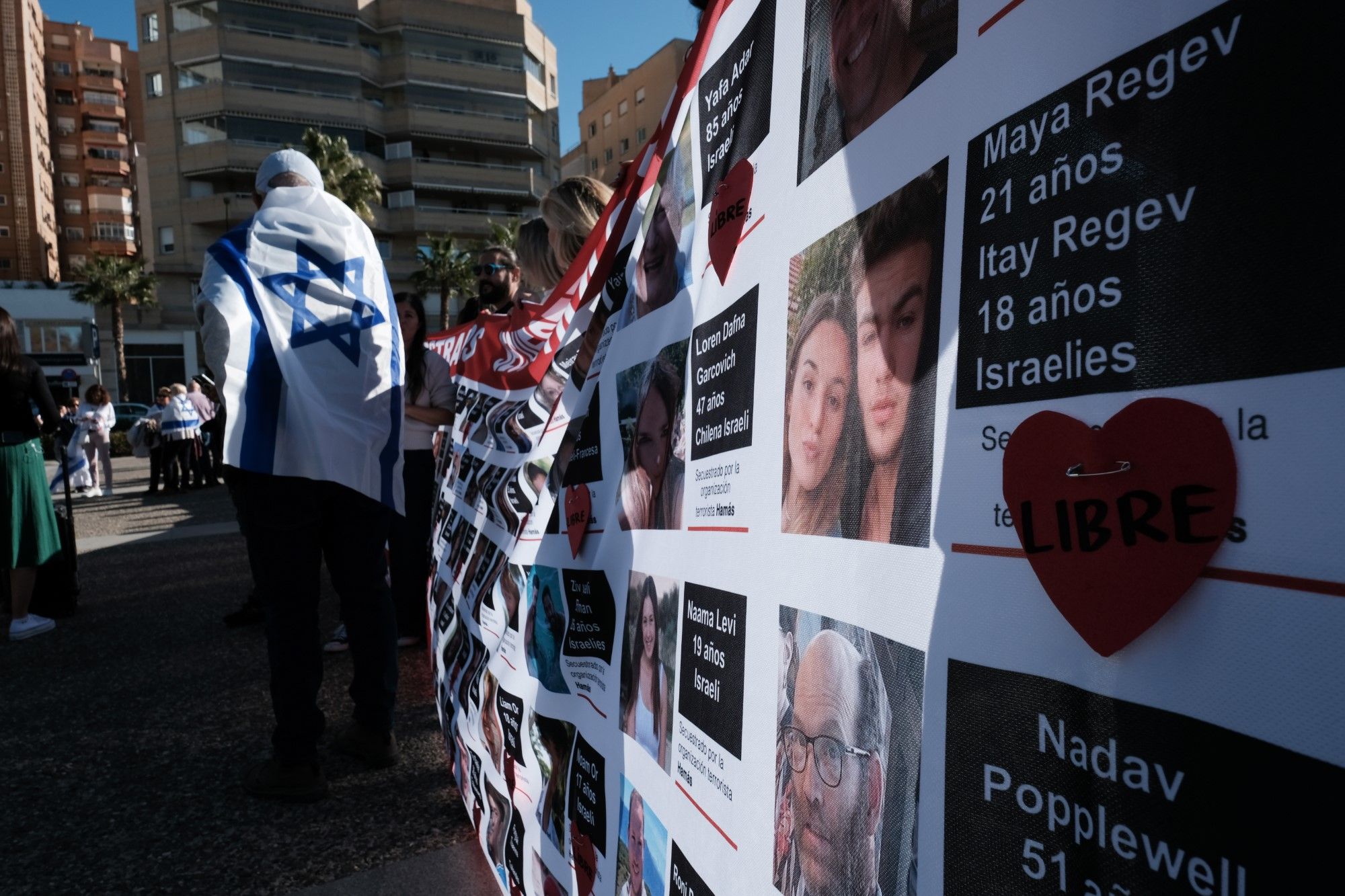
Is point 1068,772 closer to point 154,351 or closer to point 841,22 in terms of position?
point 841,22

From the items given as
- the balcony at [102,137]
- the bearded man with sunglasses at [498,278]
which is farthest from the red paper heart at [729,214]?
the balcony at [102,137]

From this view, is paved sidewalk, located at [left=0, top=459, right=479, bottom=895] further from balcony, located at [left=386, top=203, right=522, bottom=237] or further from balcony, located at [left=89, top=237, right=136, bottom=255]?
balcony, located at [left=89, top=237, right=136, bottom=255]

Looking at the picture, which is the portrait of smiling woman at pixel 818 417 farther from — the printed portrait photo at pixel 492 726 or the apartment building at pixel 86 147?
the apartment building at pixel 86 147

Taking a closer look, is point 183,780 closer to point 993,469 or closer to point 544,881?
point 544,881

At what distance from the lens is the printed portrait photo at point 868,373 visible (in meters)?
0.75

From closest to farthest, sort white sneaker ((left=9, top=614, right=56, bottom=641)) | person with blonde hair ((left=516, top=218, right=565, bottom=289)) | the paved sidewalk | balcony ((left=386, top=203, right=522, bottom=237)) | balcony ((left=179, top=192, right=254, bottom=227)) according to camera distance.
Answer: the paved sidewalk < person with blonde hair ((left=516, top=218, right=565, bottom=289)) < white sneaker ((left=9, top=614, right=56, bottom=641)) < balcony ((left=179, top=192, right=254, bottom=227)) < balcony ((left=386, top=203, right=522, bottom=237))

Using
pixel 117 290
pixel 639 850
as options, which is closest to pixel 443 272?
pixel 117 290

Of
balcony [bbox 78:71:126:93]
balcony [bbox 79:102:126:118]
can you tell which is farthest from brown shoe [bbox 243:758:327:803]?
balcony [bbox 78:71:126:93]

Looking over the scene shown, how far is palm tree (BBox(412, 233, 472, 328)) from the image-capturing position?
144ft

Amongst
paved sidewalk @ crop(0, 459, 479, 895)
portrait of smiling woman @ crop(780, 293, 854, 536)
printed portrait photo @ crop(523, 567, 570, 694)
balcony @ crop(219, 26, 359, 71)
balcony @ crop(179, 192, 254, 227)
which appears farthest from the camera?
balcony @ crop(219, 26, 359, 71)

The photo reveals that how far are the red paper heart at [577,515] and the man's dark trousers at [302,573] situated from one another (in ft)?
4.35

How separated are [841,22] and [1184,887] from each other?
0.88 m

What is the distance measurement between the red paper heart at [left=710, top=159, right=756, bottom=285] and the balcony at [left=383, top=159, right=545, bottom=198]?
2072 inches

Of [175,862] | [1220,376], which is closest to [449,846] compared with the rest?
[175,862]
